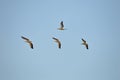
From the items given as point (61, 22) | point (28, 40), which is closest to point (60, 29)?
point (61, 22)

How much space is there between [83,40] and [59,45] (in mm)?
1057

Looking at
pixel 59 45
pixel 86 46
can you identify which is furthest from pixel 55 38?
pixel 86 46

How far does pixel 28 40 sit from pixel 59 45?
1.33 meters

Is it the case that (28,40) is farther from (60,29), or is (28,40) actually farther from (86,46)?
(86,46)

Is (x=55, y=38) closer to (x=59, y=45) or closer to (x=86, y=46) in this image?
(x=59, y=45)

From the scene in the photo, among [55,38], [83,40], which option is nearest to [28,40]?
[55,38]

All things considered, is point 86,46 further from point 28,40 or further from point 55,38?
point 28,40

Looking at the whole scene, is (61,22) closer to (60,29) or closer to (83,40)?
(60,29)

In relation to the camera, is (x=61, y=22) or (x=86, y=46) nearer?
(x=61, y=22)

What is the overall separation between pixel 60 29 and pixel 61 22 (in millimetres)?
314

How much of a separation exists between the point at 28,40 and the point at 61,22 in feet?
4.97

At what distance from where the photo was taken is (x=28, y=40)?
1678cm

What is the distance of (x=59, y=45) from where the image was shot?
1720 centimetres

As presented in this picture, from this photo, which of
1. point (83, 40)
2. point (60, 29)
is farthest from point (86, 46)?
point (60, 29)
